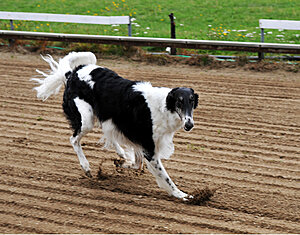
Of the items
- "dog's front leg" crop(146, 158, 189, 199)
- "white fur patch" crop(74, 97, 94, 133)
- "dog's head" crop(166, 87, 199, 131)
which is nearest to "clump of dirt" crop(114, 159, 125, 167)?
"white fur patch" crop(74, 97, 94, 133)

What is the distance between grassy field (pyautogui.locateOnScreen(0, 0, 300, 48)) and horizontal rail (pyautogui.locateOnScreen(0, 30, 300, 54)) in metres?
2.18

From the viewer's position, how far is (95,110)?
584cm

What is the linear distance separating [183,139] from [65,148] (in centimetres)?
190

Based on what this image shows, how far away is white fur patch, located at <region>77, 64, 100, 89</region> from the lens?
582 centimetres

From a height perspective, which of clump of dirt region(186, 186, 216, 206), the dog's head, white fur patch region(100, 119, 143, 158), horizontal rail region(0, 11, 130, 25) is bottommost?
clump of dirt region(186, 186, 216, 206)

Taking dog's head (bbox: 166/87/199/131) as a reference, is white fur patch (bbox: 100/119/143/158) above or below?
below

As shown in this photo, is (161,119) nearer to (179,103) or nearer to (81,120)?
(179,103)

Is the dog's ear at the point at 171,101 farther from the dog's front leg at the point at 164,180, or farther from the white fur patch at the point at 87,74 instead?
the white fur patch at the point at 87,74

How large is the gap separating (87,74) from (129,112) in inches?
35.9

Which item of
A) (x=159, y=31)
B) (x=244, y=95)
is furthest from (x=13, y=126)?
(x=159, y=31)

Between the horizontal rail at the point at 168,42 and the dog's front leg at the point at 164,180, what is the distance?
251 inches

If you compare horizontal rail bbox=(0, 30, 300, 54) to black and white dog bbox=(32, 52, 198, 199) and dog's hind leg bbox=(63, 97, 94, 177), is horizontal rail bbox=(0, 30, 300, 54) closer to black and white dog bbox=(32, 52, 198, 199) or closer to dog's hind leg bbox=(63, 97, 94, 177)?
black and white dog bbox=(32, 52, 198, 199)

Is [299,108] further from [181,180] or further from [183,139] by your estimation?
[181,180]

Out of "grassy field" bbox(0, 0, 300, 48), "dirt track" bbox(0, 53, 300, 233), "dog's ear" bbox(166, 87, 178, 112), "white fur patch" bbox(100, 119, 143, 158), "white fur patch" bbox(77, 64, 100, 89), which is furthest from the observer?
"grassy field" bbox(0, 0, 300, 48)
